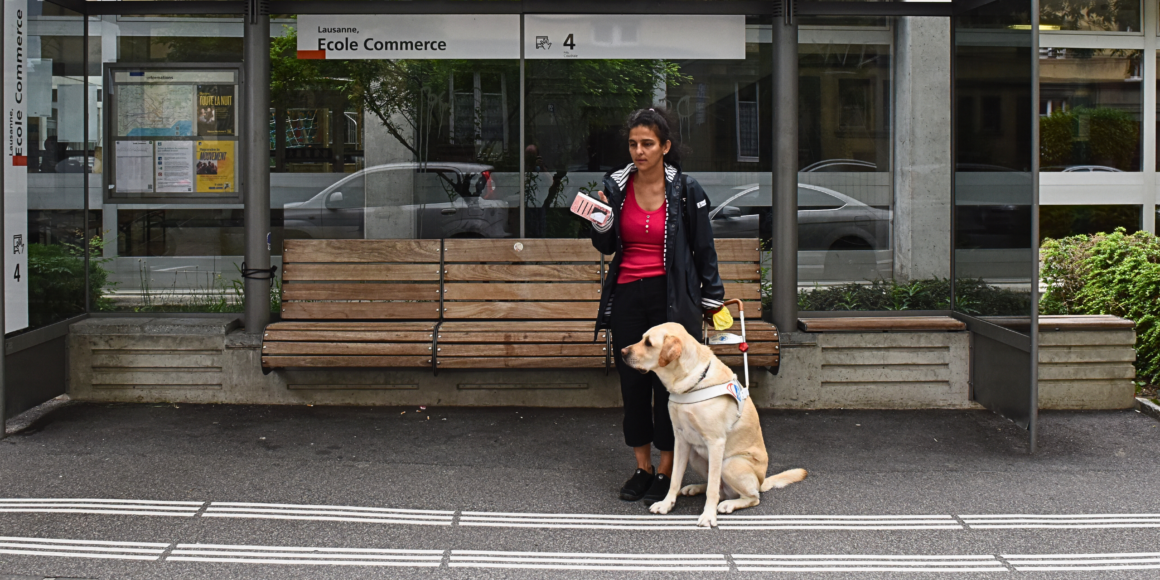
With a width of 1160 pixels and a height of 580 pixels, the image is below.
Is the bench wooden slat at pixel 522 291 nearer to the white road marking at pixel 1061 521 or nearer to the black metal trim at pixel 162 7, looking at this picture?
the black metal trim at pixel 162 7

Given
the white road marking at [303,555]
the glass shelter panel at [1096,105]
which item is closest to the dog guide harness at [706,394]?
the white road marking at [303,555]

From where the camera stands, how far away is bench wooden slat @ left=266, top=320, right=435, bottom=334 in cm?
705

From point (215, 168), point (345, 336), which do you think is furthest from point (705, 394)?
point (215, 168)

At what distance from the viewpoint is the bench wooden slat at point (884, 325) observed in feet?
24.0

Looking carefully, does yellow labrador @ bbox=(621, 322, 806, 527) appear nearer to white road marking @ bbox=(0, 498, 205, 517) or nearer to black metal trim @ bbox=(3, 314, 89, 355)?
white road marking @ bbox=(0, 498, 205, 517)

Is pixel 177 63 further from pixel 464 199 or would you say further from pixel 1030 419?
pixel 1030 419

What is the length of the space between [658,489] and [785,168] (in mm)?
2898

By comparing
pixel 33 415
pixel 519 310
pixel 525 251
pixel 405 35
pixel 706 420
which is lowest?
pixel 33 415

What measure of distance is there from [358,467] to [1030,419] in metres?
3.80

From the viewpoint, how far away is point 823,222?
828 centimetres

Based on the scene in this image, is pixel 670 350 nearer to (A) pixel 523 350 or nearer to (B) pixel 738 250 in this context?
(A) pixel 523 350

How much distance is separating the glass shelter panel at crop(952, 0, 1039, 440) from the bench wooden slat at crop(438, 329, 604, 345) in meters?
2.51

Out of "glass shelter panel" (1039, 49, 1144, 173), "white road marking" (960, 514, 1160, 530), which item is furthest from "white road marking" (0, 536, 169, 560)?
"glass shelter panel" (1039, 49, 1144, 173)

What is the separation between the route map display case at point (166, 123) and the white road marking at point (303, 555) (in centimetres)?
408
